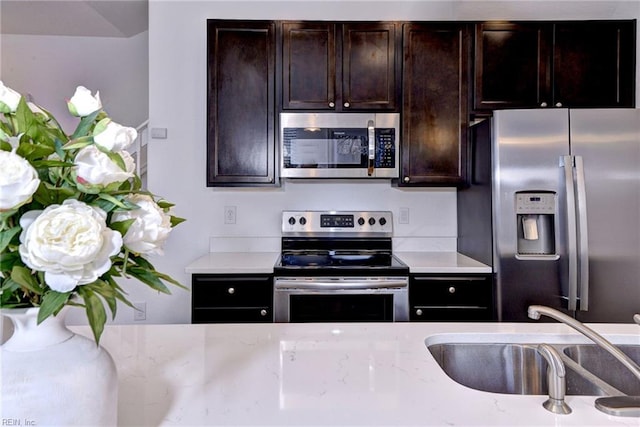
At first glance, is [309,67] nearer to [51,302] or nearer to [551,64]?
[551,64]

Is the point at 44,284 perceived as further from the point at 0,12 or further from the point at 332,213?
the point at 0,12

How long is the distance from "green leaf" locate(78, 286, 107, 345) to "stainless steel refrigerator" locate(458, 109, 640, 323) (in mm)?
2029

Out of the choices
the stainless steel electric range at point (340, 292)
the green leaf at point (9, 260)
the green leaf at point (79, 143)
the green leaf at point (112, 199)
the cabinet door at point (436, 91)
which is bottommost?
the stainless steel electric range at point (340, 292)

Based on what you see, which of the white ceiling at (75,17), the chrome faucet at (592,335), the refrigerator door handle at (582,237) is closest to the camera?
the chrome faucet at (592,335)

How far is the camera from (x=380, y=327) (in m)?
1.16

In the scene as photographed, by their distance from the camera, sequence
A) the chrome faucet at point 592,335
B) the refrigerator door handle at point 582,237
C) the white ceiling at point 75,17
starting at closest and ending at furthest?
the chrome faucet at point 592,335 < the refrigerator door handle at point 582,237 < the white ceiling at point 75,17

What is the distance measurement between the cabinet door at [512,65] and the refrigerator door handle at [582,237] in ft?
2.00

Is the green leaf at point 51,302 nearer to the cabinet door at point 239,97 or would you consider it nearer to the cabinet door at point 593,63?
the cabinet door at point 239,97

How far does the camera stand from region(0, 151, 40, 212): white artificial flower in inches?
17.3

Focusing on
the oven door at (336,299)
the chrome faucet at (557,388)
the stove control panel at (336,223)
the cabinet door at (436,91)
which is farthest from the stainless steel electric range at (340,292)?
the chrome faucet at (557,388)

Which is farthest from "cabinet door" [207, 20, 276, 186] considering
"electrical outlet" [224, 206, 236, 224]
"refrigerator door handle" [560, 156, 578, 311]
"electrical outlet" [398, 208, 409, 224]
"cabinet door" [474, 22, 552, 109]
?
"refrigerator door handle" [560, 156, 578, 311]

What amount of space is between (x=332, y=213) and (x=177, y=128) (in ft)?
4.11

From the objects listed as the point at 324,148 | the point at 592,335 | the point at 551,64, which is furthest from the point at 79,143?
the point at 551,64

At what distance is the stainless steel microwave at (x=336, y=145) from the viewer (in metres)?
→ 2.38
